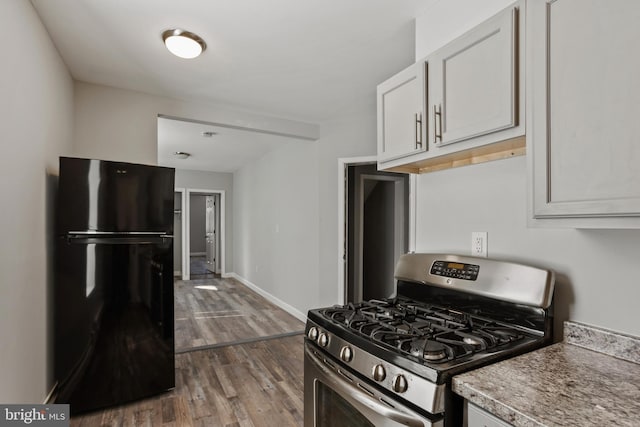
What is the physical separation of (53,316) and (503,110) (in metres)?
2.92

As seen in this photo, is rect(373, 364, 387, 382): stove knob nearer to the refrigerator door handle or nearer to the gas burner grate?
the gas burner grate

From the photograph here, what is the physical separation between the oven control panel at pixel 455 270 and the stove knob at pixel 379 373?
63 centimetres

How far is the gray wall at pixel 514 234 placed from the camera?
1.15 m

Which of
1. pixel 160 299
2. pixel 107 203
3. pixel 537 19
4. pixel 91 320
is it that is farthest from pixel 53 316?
pixel 537 19

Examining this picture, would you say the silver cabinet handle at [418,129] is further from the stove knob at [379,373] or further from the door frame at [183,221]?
the door frame at [183,221]

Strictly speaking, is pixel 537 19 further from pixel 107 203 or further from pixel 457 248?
pixel 107 203

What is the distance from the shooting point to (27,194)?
6.24 ft

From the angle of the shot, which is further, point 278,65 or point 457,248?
point 278,65

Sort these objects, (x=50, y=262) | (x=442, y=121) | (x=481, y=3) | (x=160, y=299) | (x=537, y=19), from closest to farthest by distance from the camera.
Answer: (x=537, y=19) → (x=442, y=121) → (x=481, y=3) → (x=50, y=262) → (x=160, y=299)

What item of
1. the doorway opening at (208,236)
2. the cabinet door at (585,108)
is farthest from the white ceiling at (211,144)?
the cabinet door at (585,108)

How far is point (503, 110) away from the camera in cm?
121

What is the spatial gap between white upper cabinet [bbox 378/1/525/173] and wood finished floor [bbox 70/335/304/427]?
1.91 m

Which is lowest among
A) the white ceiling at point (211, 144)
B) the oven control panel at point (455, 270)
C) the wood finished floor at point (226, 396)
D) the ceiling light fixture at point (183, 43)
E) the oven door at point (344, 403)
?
the wood finished floor at point (226, 396)

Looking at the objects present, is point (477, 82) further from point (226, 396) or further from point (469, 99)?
point (226, 396)
